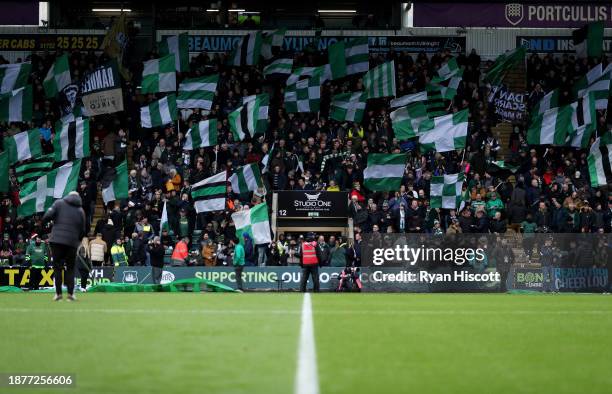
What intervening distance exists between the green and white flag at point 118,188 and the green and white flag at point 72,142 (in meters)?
1.84

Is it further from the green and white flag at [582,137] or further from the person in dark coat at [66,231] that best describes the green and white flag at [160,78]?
the person in dark coat at [66,231]

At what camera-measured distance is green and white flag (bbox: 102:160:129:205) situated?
117 ft

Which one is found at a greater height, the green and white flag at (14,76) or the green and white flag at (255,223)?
the green and white flag at (14,76)

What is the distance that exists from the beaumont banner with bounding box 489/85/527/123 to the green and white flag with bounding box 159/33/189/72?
38.7 ft

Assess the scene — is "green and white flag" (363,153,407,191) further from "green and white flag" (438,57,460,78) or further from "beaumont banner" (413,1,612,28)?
"beaumont banner" (413,1,612,28)

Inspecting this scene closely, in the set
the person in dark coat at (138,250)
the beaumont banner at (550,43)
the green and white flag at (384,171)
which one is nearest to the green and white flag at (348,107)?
the green and white flag at (384,171)

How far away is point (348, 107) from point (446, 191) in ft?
20.6

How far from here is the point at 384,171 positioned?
36156 millimetres

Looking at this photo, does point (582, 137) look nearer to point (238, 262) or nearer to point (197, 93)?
point (197, 93)

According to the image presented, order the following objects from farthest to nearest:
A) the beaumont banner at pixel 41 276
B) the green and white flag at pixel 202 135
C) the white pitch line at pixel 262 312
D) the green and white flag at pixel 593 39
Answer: the green and white flag at pixel 593 39 < the green and white flag at pixel 202 135 < the beaumont banner at pixel 41 276 < the white pitch line at pixel 262 312

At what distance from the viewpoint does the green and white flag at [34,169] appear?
36781 mm

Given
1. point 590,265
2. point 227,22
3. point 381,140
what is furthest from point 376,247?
point 227,22

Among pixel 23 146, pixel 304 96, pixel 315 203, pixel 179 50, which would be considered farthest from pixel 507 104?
pixel 23 146

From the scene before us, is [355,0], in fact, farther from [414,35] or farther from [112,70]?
[112,70]
